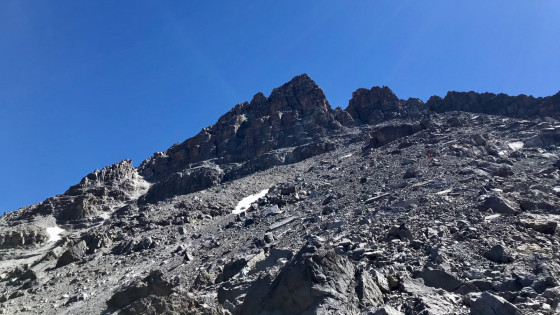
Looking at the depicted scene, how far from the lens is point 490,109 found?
6266cm

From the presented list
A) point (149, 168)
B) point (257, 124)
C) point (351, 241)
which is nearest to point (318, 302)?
point (351, 241)

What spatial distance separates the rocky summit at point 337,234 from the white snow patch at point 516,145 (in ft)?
0.48

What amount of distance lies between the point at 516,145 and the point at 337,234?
24542mm

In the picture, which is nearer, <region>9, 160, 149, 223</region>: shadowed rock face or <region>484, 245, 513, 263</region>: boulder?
<region>484, 245, 513, 263</region>: boulder

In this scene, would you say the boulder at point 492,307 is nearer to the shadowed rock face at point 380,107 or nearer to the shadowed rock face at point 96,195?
the shadowed rock face at point 96,195

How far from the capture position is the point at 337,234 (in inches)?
701

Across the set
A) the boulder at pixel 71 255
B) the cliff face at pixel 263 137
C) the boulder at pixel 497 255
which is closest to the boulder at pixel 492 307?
the boulder at pixel 497 255

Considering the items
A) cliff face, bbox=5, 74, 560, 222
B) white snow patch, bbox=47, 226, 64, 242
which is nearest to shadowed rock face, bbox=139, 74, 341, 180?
cliff face, bbox=5, 74, 560, 222

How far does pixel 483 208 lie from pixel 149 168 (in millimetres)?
74454

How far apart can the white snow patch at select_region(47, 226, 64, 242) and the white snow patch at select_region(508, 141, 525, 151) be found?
159ft

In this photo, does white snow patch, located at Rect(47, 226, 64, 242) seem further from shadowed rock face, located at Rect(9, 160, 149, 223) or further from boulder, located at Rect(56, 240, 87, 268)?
boulder, located at Rect(56, 240, 87, 268)

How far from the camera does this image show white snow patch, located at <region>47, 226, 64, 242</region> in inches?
1976

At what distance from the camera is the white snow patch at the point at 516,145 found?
3412cm

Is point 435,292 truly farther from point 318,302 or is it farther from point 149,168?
point 149,168
